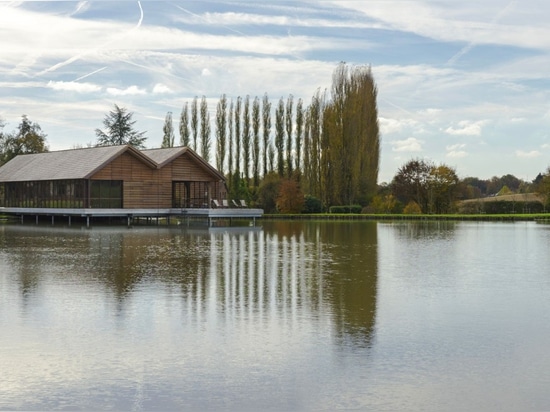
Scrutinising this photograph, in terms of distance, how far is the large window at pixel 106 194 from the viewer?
4509cm

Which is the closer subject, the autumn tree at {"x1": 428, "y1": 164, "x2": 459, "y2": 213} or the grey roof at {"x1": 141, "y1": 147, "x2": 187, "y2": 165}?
the grey roof at {"x1": 141, "y1": 147, "x2": 187, "y2": 165}

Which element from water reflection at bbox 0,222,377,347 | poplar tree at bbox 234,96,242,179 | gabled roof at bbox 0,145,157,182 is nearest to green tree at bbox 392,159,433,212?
poplar tree at bbox 234,96,242,179

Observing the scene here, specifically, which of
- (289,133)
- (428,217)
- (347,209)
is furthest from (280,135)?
Result: (428,217)

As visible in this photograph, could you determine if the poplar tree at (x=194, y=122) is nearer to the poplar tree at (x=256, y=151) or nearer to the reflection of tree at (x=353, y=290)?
the poplar tree at (x=256, y=151)

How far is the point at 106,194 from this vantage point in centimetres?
4553

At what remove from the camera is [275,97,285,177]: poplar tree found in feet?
225

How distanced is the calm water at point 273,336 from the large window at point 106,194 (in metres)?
27.0

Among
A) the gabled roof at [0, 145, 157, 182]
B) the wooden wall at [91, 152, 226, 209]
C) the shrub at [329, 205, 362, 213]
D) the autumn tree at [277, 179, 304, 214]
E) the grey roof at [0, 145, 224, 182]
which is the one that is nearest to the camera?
the gabled roof at [0, 145, 157, 182]

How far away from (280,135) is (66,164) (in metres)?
25.6

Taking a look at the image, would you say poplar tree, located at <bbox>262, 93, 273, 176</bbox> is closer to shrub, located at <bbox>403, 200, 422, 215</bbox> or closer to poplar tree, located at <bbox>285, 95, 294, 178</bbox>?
poplar tree, located at <bbox>285, 95, 294, 178</bbox>

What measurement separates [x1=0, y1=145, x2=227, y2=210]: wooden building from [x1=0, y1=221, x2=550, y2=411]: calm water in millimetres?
27184

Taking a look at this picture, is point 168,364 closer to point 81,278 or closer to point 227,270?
point 81,278

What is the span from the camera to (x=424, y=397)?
6965mm

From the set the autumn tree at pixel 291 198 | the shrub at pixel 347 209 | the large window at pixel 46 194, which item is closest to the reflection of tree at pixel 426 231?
the shrub at pixel 347 209
